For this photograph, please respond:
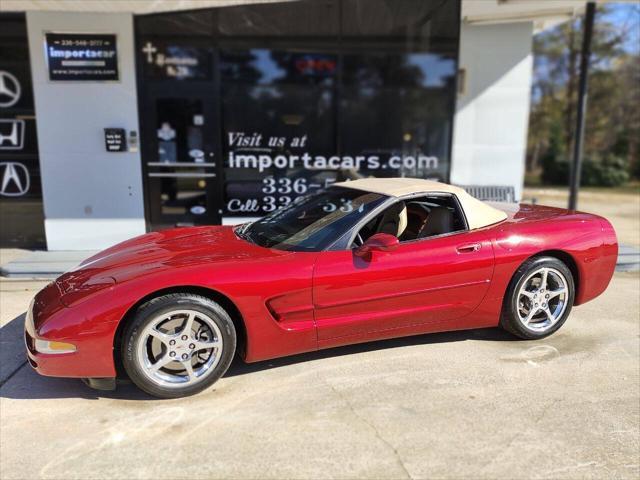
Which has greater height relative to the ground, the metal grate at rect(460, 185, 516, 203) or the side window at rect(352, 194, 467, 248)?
the side window at rect(352, 194, 467, 248)

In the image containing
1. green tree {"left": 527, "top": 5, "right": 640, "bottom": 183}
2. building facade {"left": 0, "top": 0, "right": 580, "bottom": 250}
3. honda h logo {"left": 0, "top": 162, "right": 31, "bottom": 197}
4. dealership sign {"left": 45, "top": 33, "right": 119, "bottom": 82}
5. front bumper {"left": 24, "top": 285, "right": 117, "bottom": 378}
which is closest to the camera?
front bumper {"left": 24, "top": 285, "right": 117, "bottom": 378}

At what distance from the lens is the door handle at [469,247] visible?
4.00 metres

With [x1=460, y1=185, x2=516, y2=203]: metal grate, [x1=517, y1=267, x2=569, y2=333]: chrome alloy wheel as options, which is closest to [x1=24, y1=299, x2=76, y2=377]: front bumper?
[x1=517, y1=267, x2=569, y2=333]: chrome alloy wheel

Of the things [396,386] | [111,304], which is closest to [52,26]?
[111,304]

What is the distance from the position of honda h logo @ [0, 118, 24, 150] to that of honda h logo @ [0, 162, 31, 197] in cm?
26

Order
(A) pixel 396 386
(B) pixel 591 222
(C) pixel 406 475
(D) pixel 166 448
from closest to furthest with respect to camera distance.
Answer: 1. (C) pixel 406 475
2. (D) pixel 166 448
3. (A) pixel 396 386
4. (B) pixel 591 222

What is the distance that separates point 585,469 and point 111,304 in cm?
281

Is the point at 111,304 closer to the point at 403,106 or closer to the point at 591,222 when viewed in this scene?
the point at 591,222

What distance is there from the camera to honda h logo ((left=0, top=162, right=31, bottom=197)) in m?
7.88

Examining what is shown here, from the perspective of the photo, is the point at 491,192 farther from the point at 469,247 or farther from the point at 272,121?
the point at 469,247

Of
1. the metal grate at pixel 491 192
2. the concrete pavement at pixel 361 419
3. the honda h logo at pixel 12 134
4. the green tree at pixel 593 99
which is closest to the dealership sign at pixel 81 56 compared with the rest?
the honda h logo at pixel 12 134

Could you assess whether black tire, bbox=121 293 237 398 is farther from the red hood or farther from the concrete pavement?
the red hood

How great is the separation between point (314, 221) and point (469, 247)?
1208 millimetres

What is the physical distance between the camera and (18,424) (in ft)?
10.2
